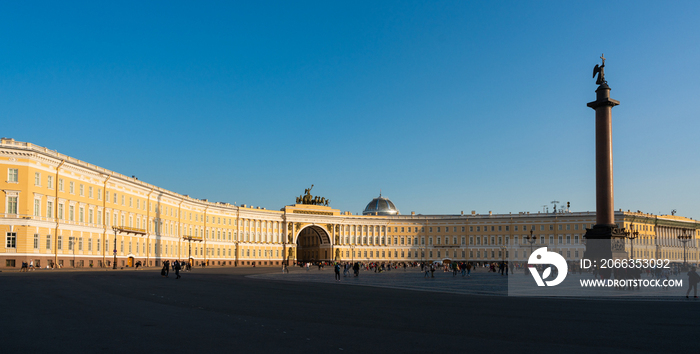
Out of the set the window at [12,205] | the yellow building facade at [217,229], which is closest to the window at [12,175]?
the yellow building facade at [217,229]

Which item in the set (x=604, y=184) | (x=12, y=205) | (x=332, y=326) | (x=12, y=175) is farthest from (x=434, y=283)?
(x=12, y=175)

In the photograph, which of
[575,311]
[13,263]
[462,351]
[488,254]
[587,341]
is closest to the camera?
[462,351]

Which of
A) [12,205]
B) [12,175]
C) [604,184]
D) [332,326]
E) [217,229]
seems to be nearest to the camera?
[332,326]

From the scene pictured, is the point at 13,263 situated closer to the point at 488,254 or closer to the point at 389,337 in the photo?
the point at 389,337

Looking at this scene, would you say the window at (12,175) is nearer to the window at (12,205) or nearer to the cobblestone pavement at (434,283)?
the window at (12,205)

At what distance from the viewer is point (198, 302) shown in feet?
72.7

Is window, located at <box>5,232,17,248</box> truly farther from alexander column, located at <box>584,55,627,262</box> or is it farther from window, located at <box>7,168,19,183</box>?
alexander column, located at <box>584,55,627,262</box>

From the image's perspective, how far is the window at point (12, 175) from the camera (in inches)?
2194

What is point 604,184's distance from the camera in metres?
43.1

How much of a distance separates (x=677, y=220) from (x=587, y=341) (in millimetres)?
148533

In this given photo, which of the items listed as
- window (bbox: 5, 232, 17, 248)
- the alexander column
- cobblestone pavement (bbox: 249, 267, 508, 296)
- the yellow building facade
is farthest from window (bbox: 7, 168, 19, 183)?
the alexander column

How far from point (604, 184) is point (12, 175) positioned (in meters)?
53.9

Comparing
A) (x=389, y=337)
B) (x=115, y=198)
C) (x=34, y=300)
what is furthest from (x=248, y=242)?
(x=389, y=337)

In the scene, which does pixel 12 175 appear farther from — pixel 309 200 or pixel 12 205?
pixel 309 200
